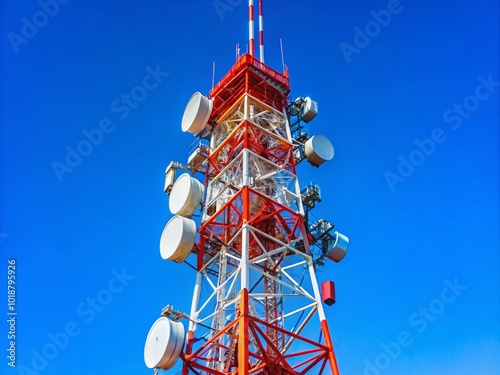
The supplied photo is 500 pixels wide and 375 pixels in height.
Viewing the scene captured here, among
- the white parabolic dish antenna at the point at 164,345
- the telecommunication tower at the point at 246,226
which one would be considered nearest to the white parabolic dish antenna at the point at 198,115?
the telecommunication tower at the point at 246,226

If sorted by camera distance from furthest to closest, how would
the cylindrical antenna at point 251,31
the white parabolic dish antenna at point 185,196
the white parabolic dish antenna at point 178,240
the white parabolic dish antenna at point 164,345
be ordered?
the cylindrical antenna at point 251,31 → the white parabolic dish antenna at point 185,196 → the white parabolic dish antenna at point 178,240 → the white parabolic dish antenna at point 164,345

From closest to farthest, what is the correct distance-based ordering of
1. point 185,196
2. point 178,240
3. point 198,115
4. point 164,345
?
point 164,345
point 178,240
point 185,196
point 198,115

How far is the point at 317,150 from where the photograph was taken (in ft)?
92.4

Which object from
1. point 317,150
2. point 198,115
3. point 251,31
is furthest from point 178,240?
point 251,31

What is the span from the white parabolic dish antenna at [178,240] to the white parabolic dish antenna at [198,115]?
6077 mm

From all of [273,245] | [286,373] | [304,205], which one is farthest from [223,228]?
[286,373]

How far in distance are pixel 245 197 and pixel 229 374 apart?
23.4 ft

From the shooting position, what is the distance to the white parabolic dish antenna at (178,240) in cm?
2389

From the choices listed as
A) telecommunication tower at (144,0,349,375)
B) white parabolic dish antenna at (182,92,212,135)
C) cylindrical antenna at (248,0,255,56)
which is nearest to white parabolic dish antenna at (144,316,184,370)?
telecommunication tower at (144,0,349,375)

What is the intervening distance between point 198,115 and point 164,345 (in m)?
12.6

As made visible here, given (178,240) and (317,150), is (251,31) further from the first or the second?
(178,240)

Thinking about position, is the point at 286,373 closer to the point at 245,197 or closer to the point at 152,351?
the point at 152,351

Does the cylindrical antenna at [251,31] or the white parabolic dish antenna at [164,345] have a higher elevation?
the cylindrical antenna at [251,31]

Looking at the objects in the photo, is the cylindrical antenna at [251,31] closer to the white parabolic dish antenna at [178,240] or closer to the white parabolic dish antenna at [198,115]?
the white parabolic dish antenna at [198,115]
